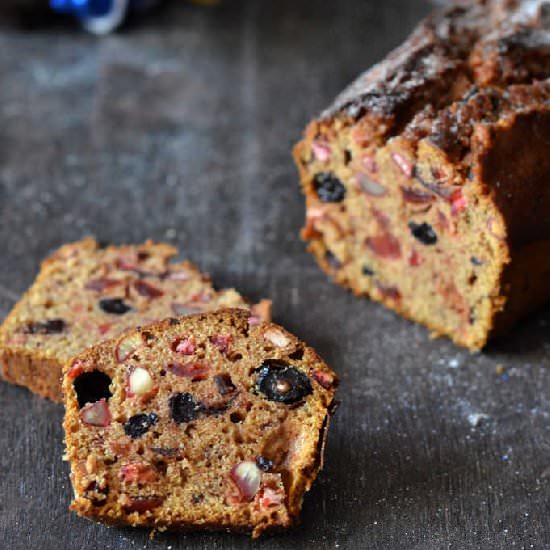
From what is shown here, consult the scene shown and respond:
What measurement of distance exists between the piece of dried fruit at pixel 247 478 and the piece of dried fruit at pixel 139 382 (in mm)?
432

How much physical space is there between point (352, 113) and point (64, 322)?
1.46 m

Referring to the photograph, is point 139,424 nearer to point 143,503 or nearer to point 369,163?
point 143,503

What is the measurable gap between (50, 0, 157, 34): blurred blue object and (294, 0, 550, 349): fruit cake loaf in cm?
259

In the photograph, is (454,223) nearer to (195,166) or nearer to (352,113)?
(352,113)

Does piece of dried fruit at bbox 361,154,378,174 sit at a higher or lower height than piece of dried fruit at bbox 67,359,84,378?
higher

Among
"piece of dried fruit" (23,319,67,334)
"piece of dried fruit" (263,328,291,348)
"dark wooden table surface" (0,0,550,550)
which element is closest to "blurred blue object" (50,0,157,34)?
"dark wooden table surface" (0,0,550,550)

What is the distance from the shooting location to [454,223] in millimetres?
3832

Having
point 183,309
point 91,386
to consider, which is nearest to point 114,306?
point 183,309

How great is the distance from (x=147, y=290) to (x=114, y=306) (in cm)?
17

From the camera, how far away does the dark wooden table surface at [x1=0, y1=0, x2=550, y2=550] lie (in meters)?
3.38

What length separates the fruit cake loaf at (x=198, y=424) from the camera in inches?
123

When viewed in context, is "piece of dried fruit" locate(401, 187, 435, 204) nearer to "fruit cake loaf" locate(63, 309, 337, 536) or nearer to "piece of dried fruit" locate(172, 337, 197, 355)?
"fruit cake loaf" locate(63, 309, 337, 536)

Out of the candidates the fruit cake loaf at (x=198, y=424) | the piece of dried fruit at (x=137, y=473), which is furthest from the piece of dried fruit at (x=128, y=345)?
the piece of dried fruit at (x=137, y=473)

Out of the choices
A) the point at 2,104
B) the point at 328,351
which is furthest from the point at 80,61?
the point at 328,351
